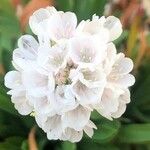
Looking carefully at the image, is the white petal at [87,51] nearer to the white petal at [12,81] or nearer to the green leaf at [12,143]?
the white petal at [12,81]

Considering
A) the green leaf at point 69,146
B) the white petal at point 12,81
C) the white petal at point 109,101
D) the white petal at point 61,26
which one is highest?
the white petal at point 61,26

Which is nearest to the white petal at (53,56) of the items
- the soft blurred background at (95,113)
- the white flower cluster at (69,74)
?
the white flower cluster at (69,74)

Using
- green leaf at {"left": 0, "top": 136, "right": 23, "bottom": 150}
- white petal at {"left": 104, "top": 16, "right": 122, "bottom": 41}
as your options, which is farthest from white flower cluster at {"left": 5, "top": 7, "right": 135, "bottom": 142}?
green leaf at {"left": 0, "top": 136, "right": 23, "bottom": 150}

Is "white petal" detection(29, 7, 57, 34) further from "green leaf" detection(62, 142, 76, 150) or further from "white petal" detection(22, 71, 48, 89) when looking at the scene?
"green leaf" detection(62, 142, 76, 150)

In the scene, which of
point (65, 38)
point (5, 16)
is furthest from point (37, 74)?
point (5, 16)

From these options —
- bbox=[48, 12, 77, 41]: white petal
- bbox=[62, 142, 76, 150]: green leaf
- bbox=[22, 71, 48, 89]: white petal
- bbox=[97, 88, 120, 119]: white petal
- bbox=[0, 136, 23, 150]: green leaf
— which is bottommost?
bbox=[0, 136, 23, 150]: green leaf

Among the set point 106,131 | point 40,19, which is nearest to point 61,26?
point 40,19

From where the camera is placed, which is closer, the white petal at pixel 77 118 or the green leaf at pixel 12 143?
the white petal at pixel 77 118

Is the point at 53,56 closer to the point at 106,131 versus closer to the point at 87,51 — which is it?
the point at 87,51
